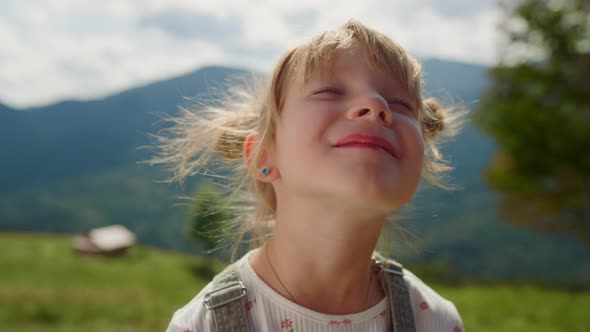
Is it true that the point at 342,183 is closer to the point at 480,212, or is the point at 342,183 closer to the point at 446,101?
the point at 446,101

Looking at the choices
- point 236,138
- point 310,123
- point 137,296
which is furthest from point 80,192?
point 310,123

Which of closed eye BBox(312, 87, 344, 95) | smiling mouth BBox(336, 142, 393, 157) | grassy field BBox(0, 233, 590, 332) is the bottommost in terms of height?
grassy field BBox(0, 233, 590, 332)

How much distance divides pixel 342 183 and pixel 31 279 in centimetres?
391

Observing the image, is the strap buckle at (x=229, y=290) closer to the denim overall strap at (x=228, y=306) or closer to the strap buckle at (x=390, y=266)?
the denim overall strap at (x=228, y=306)

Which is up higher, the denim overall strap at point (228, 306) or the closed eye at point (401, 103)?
the closed eye at point (401, 103)

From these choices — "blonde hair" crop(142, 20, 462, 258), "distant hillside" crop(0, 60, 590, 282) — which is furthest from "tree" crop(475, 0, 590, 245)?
"blonde hair" crop(142, 20, 462, 258)

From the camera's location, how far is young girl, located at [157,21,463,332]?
1.05 metres

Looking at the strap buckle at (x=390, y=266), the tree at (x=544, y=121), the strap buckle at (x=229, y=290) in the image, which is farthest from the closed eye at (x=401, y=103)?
the tree at (x=544, y=121)

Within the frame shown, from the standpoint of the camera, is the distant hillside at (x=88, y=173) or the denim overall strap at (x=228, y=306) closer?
the denim overall strap at (x=228, y=306)

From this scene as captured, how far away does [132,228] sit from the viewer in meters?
5.62

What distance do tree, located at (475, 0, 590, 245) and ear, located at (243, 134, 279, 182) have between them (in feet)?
17.1

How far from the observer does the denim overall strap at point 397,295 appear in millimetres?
1228

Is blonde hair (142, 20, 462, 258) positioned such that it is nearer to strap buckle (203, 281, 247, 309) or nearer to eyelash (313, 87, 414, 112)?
eyelash (313, 87, 414, 112)

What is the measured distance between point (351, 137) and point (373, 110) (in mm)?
71
